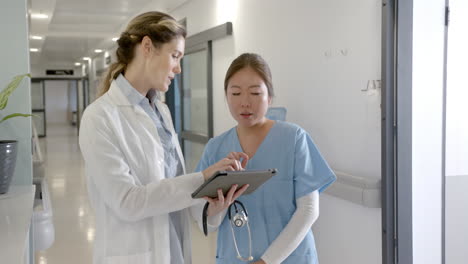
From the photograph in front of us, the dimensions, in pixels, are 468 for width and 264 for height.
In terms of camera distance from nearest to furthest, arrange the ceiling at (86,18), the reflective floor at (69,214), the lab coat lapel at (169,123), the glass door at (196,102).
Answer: the lab coat lapel at (169,123)
the reflective floor at (69,214)
the glass door at (196,102)
the ceiling at (86,18)

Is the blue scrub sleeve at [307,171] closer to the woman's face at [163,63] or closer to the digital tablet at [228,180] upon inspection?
the digital tablet at [228,180]

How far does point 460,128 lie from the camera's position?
3.09 meters

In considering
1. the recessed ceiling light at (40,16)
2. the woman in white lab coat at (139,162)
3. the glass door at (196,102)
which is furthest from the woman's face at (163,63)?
the recessed ceiling light at (40,16)

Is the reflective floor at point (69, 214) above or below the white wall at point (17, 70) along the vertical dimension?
below

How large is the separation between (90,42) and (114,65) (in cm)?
1446

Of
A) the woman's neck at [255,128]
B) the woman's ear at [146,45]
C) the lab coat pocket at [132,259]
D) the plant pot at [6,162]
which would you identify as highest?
the woman's ear at [146,45]

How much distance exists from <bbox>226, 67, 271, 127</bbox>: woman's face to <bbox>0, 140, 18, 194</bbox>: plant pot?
1.55 meters

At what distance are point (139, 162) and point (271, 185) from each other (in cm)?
52

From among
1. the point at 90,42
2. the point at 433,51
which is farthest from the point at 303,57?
the point at 90,42

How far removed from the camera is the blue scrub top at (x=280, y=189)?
1.81m

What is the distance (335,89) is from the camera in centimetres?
362

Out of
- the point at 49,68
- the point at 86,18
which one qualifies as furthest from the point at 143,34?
the point at 49,68

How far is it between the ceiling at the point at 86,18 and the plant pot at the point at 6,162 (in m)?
4.84

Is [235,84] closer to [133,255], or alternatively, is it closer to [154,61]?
[154,61]
